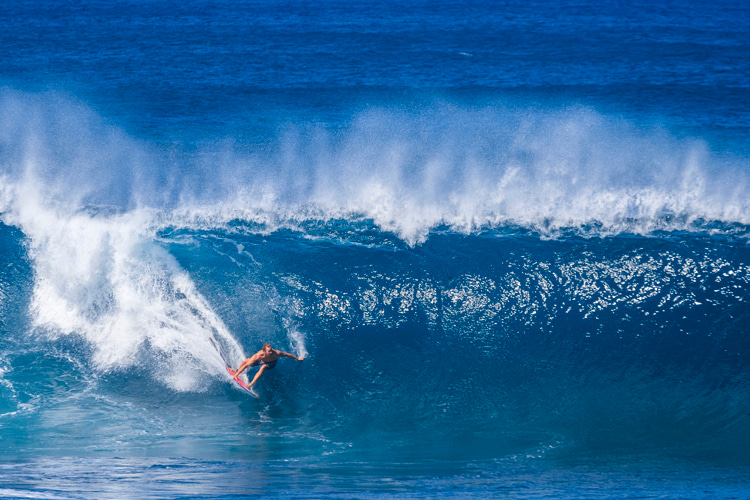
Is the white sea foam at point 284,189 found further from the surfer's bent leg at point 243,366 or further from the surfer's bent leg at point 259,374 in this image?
the surfer's bent leg at point 259,374

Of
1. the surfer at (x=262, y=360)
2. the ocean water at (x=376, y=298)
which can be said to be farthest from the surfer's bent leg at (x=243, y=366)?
the ocean water at (x=376, y=298)

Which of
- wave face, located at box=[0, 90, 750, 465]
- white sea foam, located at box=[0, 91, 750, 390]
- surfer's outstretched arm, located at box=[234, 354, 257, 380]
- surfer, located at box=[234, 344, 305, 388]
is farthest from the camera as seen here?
white sea foam, located at box=[0, 91, 750, 390]

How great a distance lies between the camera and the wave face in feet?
39.3

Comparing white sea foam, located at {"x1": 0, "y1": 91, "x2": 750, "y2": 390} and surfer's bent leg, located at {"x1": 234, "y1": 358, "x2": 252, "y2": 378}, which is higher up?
white sea foam, located at {"x1": 0, "y1": 91, "x2": 750, "y2": 390}

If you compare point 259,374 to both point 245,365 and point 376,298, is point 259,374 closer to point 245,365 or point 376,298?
point 245,365

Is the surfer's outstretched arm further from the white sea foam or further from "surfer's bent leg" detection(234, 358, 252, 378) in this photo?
the white sea foam

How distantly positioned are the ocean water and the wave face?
0.06 metres

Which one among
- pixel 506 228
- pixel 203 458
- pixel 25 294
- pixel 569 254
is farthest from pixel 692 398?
pixel 25 294

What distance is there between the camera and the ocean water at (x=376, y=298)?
11.3 metres

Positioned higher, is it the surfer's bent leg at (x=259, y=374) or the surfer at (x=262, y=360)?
the surfer at (x=262, y=360)

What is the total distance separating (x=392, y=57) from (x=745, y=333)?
23572 mm

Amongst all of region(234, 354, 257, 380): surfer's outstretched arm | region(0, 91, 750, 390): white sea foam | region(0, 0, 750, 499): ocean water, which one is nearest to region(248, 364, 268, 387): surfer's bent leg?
region(234, 354, 257, 380): surfer's outstretched arm

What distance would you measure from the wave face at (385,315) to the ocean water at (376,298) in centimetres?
6

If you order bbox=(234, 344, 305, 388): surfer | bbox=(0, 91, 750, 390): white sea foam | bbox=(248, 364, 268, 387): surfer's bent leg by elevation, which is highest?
bbox=(0, 91, 750, 390): white sea foam
